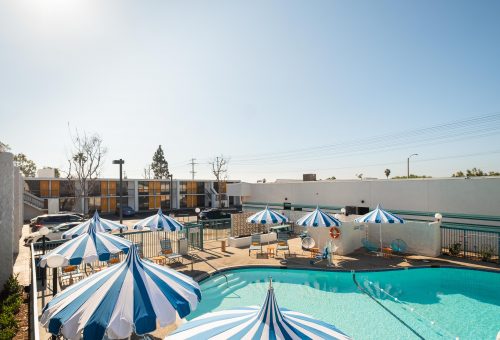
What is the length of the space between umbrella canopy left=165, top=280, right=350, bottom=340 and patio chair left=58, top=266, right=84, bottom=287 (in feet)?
33.6

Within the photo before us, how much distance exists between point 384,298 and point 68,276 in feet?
45.0

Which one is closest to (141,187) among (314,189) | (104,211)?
(104,211)

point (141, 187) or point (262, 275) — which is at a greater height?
point (141, 187)

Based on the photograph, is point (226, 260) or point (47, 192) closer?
point (226, 260)

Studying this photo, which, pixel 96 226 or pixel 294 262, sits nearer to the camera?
pixel 96 226

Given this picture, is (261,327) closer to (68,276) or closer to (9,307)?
(9,307)

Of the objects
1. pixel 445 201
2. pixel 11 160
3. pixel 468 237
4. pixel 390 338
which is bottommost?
pixel 390 338

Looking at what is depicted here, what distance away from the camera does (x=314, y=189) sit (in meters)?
28.7

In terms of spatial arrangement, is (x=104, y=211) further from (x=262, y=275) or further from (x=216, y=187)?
(x=262, y=275)

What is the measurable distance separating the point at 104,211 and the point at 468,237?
4835 cm

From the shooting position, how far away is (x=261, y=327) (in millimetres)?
4117

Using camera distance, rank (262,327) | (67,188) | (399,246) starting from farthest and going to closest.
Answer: (67,188) → (399,246) → (262,327)

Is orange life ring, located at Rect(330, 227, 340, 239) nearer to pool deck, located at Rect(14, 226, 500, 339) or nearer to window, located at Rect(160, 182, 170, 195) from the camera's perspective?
pool deck, located at Rect(14, 226, 500, 339)

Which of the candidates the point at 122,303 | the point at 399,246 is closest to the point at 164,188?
the point at 399,246
